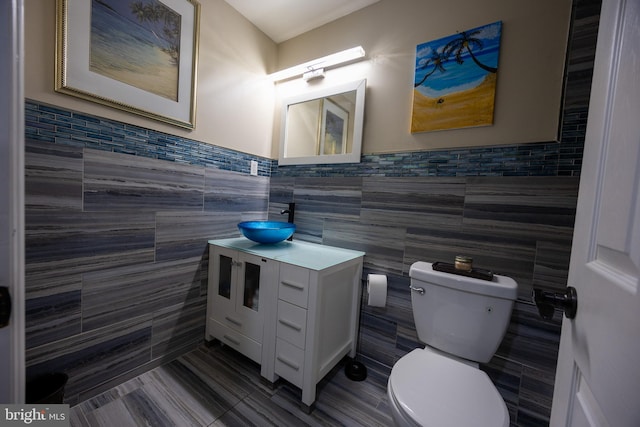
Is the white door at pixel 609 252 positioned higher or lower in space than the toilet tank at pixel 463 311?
higher

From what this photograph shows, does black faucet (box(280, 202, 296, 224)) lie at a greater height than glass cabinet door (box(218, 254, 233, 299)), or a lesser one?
greater

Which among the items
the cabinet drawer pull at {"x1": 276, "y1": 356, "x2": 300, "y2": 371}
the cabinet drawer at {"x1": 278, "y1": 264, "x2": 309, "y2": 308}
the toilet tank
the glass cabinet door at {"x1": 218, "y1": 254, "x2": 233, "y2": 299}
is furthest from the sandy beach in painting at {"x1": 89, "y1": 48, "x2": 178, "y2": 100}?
the toilet tank

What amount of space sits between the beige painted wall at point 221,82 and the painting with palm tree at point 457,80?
4.00 ft

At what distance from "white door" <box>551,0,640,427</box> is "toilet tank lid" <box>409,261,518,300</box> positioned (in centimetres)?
57

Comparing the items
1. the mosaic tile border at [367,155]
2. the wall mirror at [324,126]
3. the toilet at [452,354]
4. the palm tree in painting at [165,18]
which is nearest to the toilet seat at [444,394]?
the toilet at [452,354]

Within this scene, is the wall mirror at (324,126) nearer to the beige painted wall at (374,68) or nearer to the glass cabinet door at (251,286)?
the beige painted wall at (374,68)

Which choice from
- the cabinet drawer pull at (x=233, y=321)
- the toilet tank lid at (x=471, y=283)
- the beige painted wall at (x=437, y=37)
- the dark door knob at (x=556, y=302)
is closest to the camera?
the dark door knob at (x=556, y=302)

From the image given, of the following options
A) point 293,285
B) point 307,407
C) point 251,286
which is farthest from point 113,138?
point 307,407

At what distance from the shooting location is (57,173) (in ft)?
3.64

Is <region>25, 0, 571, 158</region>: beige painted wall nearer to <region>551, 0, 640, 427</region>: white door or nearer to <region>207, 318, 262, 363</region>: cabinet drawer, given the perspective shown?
<region>551, 0, 640, 427</region>: white door

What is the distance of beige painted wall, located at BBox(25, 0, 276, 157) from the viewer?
1055 mm

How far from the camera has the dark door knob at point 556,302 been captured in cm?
49

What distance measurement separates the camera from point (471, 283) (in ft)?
3.60

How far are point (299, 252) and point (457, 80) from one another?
4.51 feet
